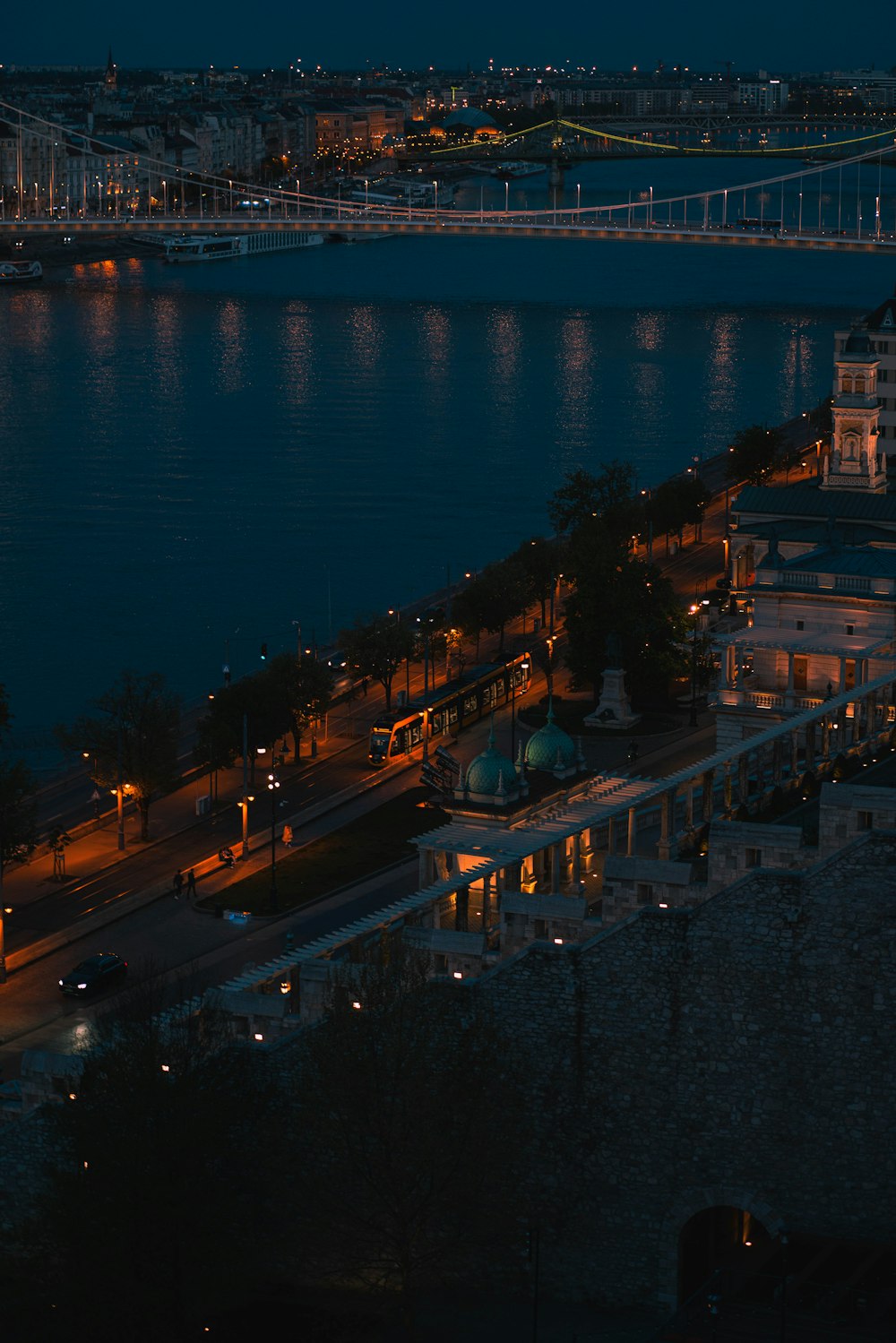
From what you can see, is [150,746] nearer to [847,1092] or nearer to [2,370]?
[847,1092]

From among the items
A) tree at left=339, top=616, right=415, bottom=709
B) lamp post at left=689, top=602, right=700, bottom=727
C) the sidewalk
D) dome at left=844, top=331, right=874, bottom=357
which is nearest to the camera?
the sidewalk

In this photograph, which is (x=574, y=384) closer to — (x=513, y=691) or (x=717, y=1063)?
(x=513, y=691)

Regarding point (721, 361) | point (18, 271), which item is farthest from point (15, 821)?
point (18, 271)

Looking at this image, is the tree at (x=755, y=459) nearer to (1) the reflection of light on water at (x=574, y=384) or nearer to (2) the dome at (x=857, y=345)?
(1) the reflection of light on water at (x=574, y=384)

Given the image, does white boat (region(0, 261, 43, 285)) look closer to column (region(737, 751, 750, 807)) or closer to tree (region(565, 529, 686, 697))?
tree (region(565, 529, 686, 697))

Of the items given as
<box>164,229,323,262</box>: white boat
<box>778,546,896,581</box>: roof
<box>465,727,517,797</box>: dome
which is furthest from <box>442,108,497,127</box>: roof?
<box>465,727,517,797</box>: dome

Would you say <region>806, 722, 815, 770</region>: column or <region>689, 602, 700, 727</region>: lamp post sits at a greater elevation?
<region>806, 722, 815, 770</region>: column
